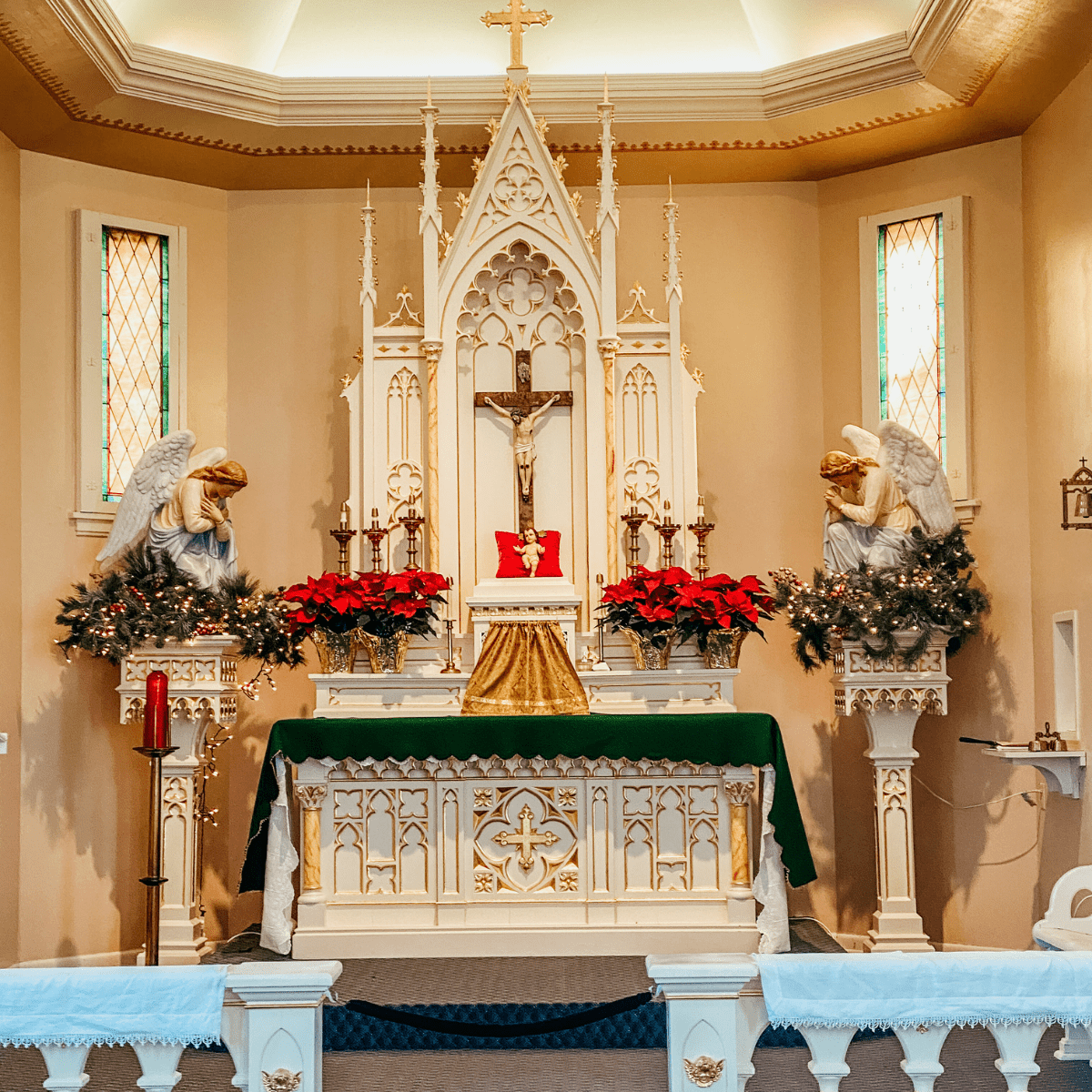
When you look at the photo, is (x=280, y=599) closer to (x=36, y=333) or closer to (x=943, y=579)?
(x=36, y=333)

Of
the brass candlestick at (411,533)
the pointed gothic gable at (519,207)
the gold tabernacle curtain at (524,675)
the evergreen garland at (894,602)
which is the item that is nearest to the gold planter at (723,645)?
the evergreen garland at (894,602)

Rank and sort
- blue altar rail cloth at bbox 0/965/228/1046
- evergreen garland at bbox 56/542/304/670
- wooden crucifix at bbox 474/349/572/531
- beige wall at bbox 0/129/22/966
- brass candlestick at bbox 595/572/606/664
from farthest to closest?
wooden crucifix at bbox 474/349/572/531 < beige wall at bbox 0/129/22/966 < brass candlestick at bbox 595/572/606/664 < evergreen garland at bbox 56/542/304/670 < blue altar rail cloth at bbox 0/965/228/1046

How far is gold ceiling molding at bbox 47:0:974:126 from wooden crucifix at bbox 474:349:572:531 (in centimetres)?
173

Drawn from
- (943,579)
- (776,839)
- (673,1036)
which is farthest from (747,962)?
(943,579)

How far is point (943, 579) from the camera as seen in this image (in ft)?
24.5

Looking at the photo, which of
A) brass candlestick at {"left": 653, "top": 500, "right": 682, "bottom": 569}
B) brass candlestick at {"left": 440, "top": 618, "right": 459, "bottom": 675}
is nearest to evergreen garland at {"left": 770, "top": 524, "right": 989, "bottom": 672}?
brass candlestick at {"left": 653, "top": 500, "right": 682, "bottom": 569}

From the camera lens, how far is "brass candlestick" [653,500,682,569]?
7.84 metres

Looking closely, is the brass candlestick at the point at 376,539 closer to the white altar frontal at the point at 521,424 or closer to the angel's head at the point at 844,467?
the white altar frontal at the point at 521,424

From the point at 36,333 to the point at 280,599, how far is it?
93.0 inches

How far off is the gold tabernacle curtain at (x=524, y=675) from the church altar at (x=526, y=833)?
35 centimetres

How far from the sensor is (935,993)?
336 centimetres

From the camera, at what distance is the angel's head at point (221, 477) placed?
761 centimetres

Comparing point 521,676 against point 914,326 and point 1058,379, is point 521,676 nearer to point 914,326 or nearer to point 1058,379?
point 1058,379

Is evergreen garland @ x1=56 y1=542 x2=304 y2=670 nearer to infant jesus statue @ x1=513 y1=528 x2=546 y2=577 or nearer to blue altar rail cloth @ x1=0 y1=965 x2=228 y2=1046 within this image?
infant jesus statue @ x1=513 y1=528 x2=546 y2=577
